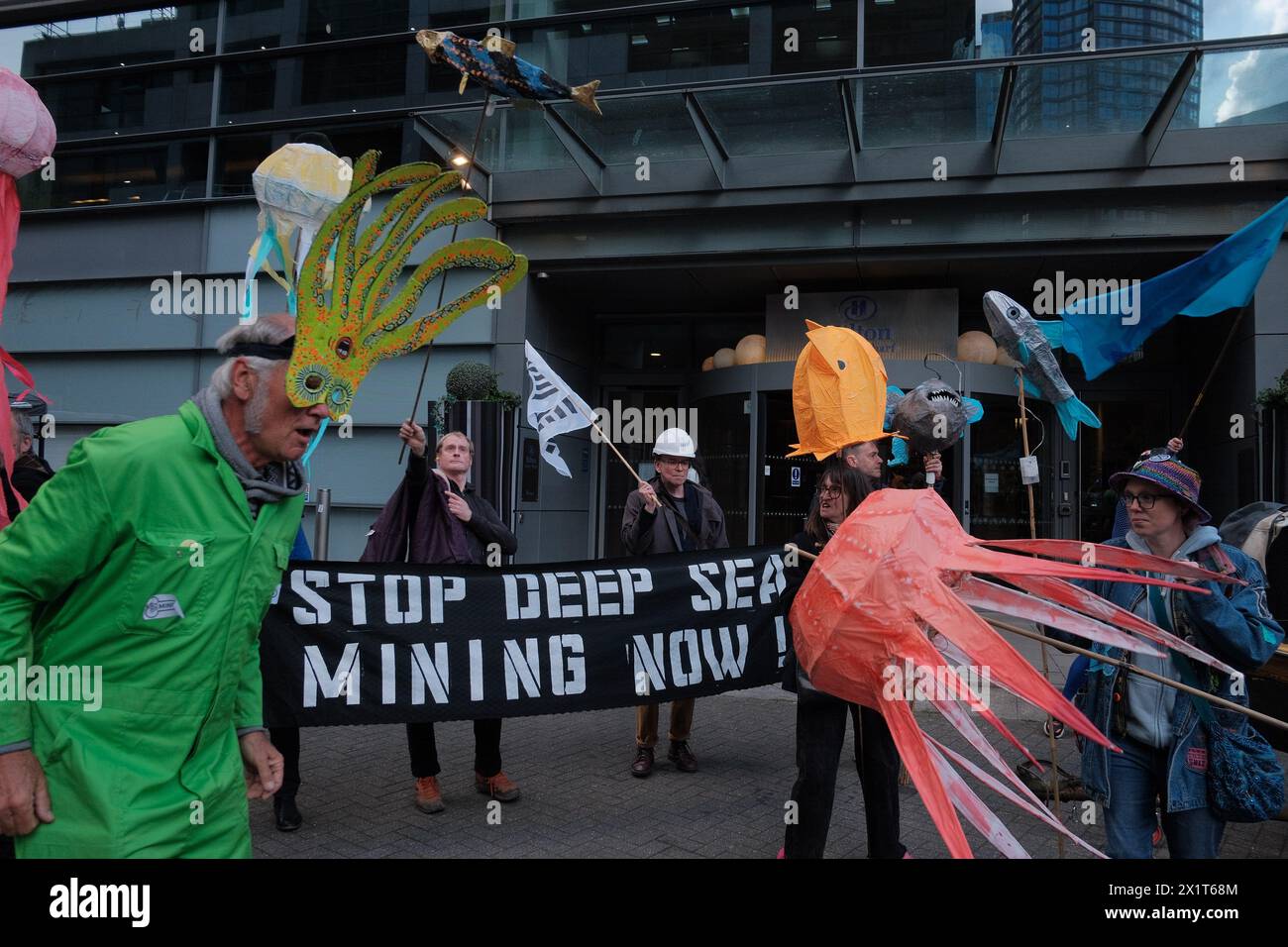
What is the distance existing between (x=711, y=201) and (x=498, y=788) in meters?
7.50

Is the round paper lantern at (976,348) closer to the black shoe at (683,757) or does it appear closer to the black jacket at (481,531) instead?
the black shoe at (683,757)

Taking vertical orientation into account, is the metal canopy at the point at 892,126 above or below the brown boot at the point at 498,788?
above

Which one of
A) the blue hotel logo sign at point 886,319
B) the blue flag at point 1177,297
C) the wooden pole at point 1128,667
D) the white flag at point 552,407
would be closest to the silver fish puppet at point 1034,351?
the blue flag at point 1177,297

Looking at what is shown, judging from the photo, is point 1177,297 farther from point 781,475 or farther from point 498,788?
point 781,475

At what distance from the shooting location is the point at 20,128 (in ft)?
9.02

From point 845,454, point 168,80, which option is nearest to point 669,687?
point 845,454

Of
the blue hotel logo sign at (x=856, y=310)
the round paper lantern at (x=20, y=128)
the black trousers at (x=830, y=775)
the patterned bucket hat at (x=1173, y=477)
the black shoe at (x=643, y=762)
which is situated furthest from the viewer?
the blue hotel logo sign at (x=856, y=310)

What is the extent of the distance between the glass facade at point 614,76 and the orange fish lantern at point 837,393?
640cm

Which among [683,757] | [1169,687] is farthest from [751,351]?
[1169,687]

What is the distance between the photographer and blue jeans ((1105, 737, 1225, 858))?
3.07 meters

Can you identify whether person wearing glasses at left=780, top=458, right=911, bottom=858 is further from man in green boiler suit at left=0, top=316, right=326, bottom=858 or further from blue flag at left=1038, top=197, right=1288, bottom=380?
man in green boiler suit at left=0, top=316, right=326, bottom=858

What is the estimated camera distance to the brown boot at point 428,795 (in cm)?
483

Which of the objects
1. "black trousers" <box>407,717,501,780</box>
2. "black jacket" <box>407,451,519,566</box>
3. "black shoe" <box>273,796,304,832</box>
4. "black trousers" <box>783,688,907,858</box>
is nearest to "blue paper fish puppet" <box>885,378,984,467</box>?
"black trousers" <box>783,688,907,858</box>
